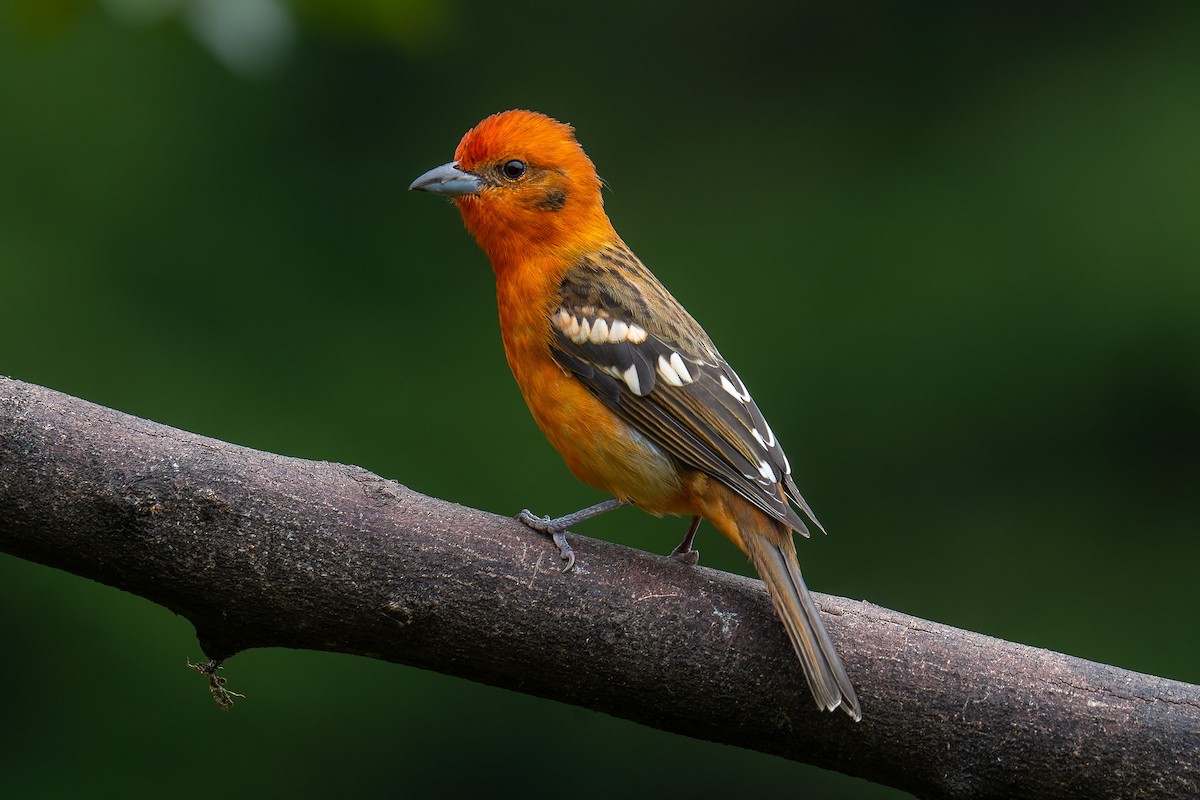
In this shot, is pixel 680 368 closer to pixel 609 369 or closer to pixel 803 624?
pixel 609 369

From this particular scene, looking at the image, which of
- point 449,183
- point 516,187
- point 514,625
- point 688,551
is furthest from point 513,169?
point 514,625

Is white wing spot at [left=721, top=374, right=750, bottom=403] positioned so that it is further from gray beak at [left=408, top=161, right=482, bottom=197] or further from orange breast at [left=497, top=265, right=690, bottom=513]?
gray beak at [left=408, top=161, right=482, bottom=197]

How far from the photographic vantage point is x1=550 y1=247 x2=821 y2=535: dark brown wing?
3.98m

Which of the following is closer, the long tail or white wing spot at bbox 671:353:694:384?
the long tail

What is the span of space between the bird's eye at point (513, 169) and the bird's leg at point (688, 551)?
137cm

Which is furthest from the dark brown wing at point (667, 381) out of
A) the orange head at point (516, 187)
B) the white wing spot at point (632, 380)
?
the orange head at point (516, 187)

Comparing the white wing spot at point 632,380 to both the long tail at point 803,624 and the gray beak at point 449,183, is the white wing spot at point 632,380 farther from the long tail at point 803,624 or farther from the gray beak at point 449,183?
the gray beak at point 449,183

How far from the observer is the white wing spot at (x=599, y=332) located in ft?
14.1

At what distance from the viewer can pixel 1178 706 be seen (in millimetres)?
3418

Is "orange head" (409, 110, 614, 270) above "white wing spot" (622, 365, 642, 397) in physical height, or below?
above

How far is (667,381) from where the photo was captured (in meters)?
4.23

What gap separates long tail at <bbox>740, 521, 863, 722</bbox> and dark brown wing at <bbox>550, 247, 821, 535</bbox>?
106mm

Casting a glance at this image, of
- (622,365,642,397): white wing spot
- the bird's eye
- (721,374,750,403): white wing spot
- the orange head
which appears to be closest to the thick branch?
(622,365,642,397): white wing spot

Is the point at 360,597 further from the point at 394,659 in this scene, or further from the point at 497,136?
the point at 497,136
